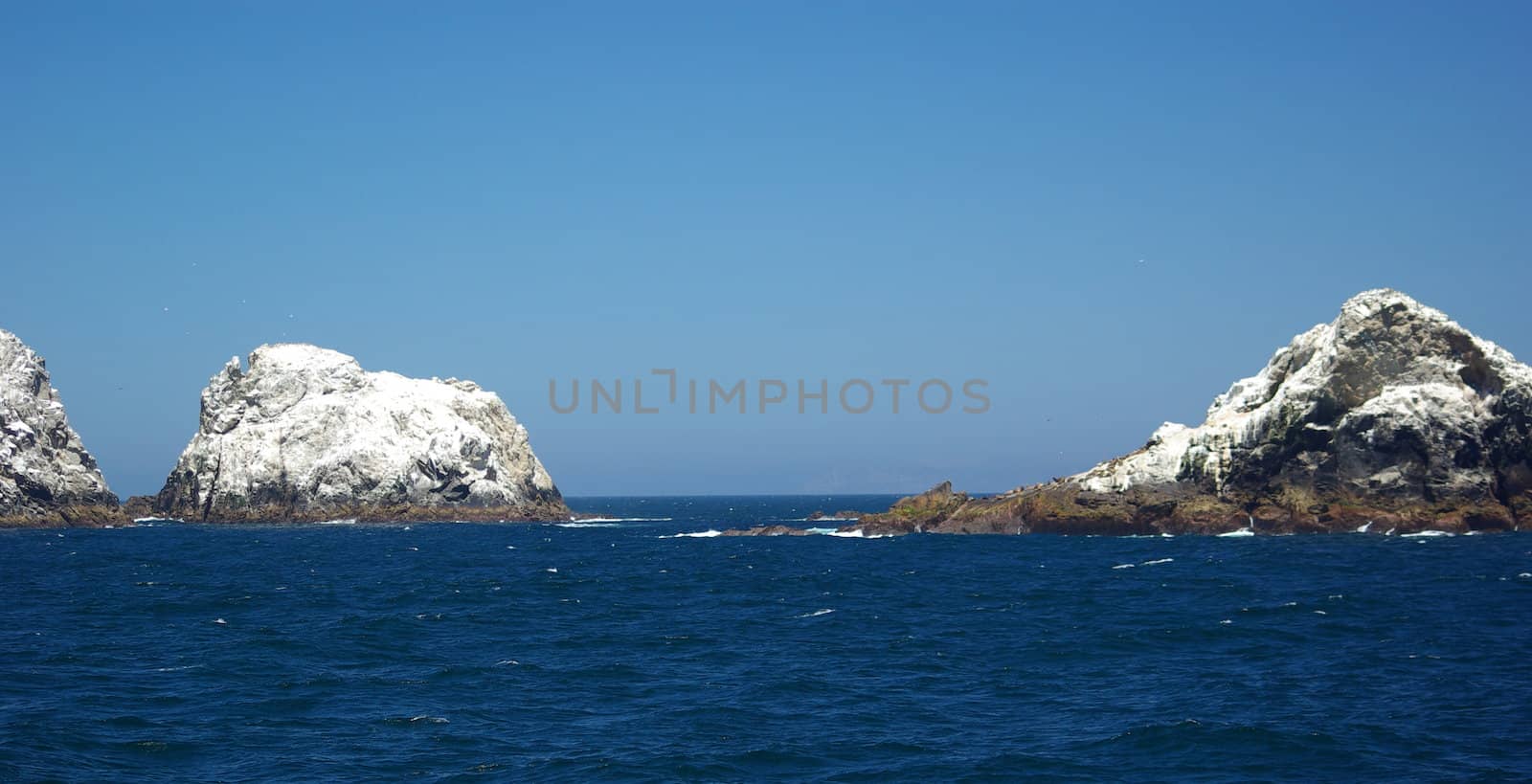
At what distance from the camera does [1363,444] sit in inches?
3182

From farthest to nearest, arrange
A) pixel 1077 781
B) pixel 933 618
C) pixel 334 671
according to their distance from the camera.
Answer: pixel 933 618 < pixel 334 671 < pixel 1077 781

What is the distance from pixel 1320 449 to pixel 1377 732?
200ft

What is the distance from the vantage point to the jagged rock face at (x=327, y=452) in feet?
449

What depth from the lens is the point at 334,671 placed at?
35906 mm

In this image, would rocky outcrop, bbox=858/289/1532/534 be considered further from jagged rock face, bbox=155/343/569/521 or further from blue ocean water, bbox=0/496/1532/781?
jagged rock face, bbox=155/343/569/521

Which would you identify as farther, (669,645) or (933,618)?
(933,618)

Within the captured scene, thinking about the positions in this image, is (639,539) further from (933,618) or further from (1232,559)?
(933,618)

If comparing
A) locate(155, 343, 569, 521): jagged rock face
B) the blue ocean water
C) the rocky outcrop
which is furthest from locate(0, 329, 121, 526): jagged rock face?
the rocky outcrop

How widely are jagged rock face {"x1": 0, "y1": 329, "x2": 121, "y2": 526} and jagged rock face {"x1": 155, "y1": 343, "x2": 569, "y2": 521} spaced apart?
12.6 meters

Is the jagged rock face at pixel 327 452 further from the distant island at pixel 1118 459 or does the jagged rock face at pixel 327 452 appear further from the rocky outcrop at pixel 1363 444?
the rocky outcrop at pixel 1363 444

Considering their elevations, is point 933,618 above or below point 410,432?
below

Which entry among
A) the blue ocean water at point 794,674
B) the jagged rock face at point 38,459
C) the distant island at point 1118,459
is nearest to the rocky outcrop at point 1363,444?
the distant island at point 1118,459

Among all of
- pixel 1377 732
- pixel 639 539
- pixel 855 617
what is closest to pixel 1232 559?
pixel 855 617

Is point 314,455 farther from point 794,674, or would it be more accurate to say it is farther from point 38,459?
point 794,674
